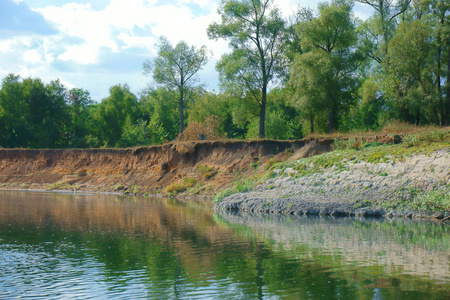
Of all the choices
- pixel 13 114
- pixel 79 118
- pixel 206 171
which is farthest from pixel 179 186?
pixel 79 118

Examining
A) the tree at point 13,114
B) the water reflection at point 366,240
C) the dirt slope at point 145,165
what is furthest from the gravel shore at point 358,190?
the tree at point 13,114

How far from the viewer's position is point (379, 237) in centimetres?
1955

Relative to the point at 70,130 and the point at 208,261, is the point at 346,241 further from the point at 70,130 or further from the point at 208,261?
the point at 70,130

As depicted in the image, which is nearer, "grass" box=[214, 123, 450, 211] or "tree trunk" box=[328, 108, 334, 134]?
"grass" box=[214, 123, 450, 211]

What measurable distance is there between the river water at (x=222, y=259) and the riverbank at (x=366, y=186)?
2.84 metres

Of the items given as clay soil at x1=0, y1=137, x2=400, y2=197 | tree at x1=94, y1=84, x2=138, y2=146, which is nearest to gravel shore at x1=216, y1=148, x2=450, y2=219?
clay soil at x1=0, y1=137, x2=400, y2=197

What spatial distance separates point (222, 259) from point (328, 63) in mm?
38281

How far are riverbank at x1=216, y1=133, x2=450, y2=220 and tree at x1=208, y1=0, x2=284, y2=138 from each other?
22134mm

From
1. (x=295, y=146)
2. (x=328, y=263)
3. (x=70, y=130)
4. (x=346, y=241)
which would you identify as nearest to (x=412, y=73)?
(x=295, y=146)

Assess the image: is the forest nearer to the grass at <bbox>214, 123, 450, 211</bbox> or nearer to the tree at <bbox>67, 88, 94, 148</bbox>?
the grass at <bbox>214, 123, 450, 211</bbox>

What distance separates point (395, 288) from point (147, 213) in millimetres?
20431

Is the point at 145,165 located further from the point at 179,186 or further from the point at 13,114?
the point at 13,114

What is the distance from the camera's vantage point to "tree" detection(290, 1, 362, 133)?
50.8m

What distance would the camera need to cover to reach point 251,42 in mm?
58125
